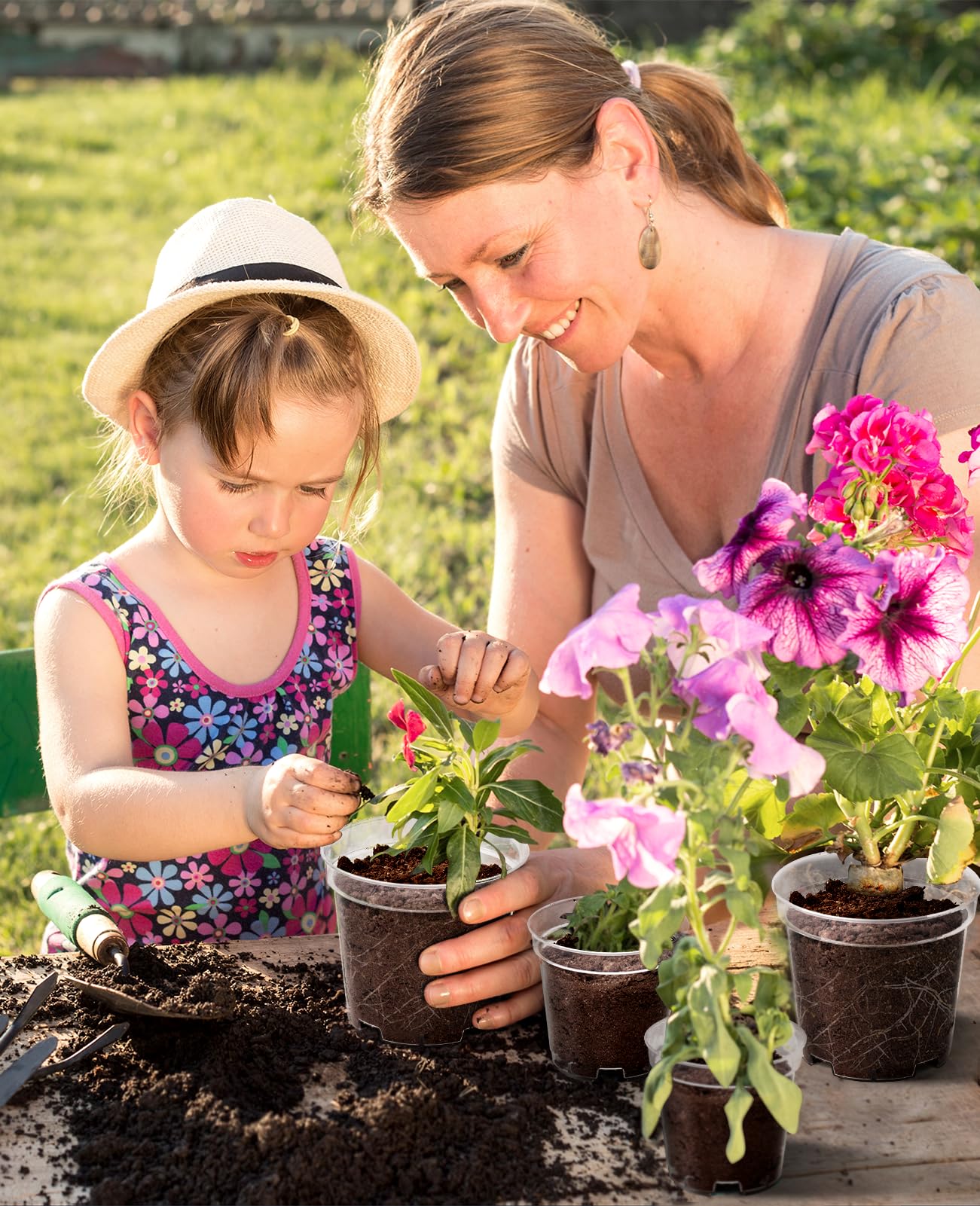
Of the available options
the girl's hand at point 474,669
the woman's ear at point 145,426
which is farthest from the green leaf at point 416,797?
the woman's ear at point 145,426

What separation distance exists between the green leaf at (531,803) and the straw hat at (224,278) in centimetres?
77

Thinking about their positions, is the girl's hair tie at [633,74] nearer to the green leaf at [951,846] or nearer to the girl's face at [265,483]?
the girl's face at [265,483]

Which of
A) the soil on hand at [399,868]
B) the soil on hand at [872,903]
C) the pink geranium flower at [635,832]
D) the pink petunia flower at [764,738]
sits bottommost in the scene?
the soil on hand at [399,868]

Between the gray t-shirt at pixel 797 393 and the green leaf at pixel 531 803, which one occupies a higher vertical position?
the gray t-shirt at pixel 797 393

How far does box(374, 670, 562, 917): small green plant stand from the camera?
Answer: 1.47 m

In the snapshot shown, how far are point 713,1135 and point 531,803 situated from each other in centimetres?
42

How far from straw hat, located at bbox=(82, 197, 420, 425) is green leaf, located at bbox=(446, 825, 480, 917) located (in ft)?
2.66

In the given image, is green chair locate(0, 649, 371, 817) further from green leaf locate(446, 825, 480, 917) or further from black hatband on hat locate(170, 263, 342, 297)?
green leaf locate(446, 825, 480, 917)

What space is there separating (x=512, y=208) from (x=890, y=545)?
0.84m

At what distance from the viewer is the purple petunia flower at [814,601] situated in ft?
3.94

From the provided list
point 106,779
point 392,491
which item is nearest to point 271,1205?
point 106,779

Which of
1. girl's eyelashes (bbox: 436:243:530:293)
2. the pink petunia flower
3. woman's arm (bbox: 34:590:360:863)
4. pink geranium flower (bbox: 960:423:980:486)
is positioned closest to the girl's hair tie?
girl's eyelashes (bbox: 436:243:530:293)

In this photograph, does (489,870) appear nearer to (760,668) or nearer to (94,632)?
(760,668)

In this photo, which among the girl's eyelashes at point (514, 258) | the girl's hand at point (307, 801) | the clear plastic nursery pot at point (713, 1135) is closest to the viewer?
the clear plastic nursery pot at point (713, 1135)
